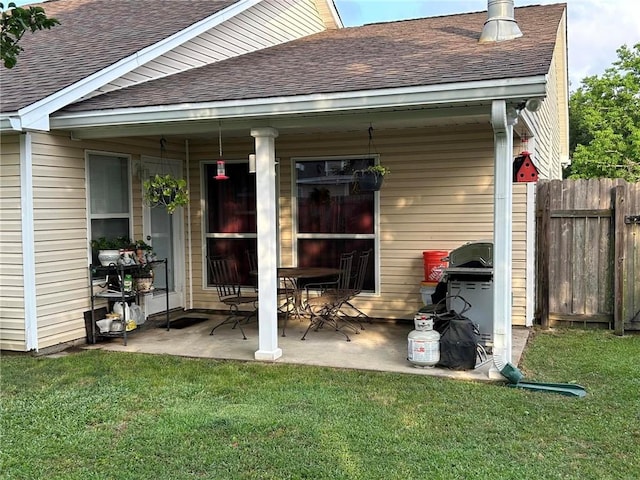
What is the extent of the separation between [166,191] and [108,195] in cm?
68

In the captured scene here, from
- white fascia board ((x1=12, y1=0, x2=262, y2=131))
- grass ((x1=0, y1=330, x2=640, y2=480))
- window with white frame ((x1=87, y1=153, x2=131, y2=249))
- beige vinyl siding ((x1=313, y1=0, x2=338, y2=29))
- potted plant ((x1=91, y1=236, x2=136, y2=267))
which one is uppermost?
beige vinyl siding ((x1=313, y1=0, x2=338, y2=29))

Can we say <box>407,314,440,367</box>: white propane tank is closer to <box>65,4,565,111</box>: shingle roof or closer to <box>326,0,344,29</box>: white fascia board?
<box>65,4,565,111</box>: shingle roof

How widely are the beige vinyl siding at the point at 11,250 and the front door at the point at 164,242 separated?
1.70m

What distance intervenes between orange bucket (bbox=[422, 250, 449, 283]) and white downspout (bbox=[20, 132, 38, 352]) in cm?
421

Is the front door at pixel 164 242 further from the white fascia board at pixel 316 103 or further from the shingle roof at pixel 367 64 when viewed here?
the white fascia board at pixel 316 103

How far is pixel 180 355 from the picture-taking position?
226 inches

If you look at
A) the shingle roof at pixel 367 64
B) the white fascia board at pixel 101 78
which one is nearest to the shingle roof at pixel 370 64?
the shingle roof at pixel 367 64

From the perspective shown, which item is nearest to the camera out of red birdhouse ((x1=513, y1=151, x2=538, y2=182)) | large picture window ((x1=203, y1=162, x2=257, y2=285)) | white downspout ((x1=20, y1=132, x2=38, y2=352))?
white downspout ((x1=20, y1=132, x2=38, y2=352))

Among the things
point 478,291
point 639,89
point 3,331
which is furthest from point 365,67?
point 639,89

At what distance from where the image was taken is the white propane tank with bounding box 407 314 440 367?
509 cm

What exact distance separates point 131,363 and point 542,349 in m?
3.99

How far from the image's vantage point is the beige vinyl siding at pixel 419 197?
696 centimetres

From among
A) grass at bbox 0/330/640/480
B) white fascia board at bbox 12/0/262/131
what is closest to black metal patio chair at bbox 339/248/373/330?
grass at bbox 0/330/640/480

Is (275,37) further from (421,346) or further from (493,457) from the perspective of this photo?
(493,457)
